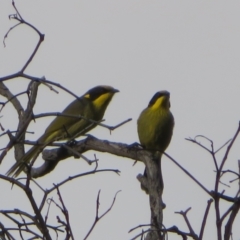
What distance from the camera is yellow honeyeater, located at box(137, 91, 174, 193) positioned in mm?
6113

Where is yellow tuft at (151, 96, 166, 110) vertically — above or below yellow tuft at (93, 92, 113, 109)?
below

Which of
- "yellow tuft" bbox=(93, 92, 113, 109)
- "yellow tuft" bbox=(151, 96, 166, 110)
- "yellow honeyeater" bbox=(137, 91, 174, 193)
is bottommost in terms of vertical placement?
"yellow honeyeater" bbox=(137, 91, 174, 193)

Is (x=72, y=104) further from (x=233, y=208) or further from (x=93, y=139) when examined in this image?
(x=233, y=208)

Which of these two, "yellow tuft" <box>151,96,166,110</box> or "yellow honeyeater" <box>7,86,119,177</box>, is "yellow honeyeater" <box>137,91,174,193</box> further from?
"yellow honeyeater" <box>7,86,119,177</box>

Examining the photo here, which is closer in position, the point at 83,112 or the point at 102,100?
the point at 83,112

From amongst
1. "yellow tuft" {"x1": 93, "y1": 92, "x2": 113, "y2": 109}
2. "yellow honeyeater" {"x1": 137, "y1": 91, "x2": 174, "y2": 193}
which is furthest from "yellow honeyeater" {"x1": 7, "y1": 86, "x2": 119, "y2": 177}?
"yellow honeyeater" {"x1": 137, "y1": 91, "x2": 174, "y2": 193}

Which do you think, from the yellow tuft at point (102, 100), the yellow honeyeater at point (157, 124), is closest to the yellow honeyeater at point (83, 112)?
the yellow tuft at point (102, 100)

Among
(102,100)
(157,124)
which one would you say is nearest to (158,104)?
(157,124)

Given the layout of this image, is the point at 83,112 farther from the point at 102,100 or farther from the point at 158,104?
the point at 158,104

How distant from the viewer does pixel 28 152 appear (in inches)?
208

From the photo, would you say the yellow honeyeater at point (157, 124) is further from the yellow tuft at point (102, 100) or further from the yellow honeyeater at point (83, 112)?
the yellow tuft at point (102, 100)

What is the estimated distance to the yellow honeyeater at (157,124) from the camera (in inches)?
241

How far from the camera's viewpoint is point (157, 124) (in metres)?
6.22

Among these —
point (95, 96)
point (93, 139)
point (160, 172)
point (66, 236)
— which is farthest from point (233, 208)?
point (95, 96)
